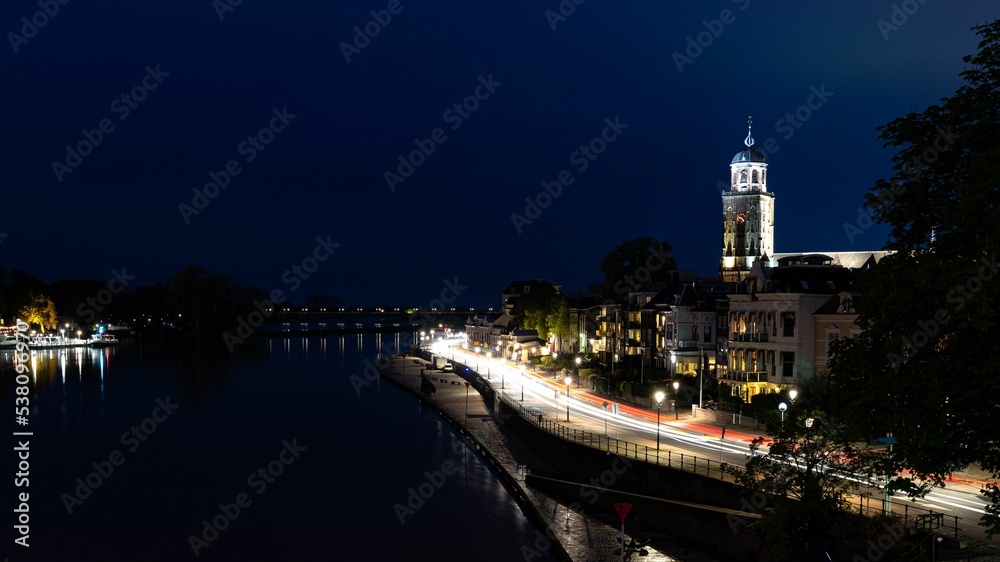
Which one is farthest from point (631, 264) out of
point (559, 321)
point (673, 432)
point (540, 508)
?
point (540, 508)

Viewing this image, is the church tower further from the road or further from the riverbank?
the riverbank

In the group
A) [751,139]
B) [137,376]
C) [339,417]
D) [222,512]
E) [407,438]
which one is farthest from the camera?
[751,139]

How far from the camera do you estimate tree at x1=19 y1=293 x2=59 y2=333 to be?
6850 inches

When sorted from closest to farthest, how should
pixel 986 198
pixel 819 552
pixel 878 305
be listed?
1. pixel 986 198
2. pixel 878 305
3. pixel 819 552

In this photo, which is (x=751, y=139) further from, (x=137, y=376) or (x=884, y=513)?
(x=884, y=513)

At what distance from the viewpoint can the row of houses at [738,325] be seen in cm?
5450

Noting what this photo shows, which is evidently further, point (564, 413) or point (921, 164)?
point (564, 413)

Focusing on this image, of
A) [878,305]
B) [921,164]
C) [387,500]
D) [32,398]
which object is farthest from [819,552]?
[32,398]

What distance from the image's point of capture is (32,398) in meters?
83.6

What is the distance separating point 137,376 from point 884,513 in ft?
341

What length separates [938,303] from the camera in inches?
757

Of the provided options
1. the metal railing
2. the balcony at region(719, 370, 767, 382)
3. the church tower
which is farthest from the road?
the church tower

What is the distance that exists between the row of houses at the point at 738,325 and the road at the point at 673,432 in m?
6.77

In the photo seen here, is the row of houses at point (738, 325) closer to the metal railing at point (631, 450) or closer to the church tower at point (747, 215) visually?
the metal railing at point (631, 450)
